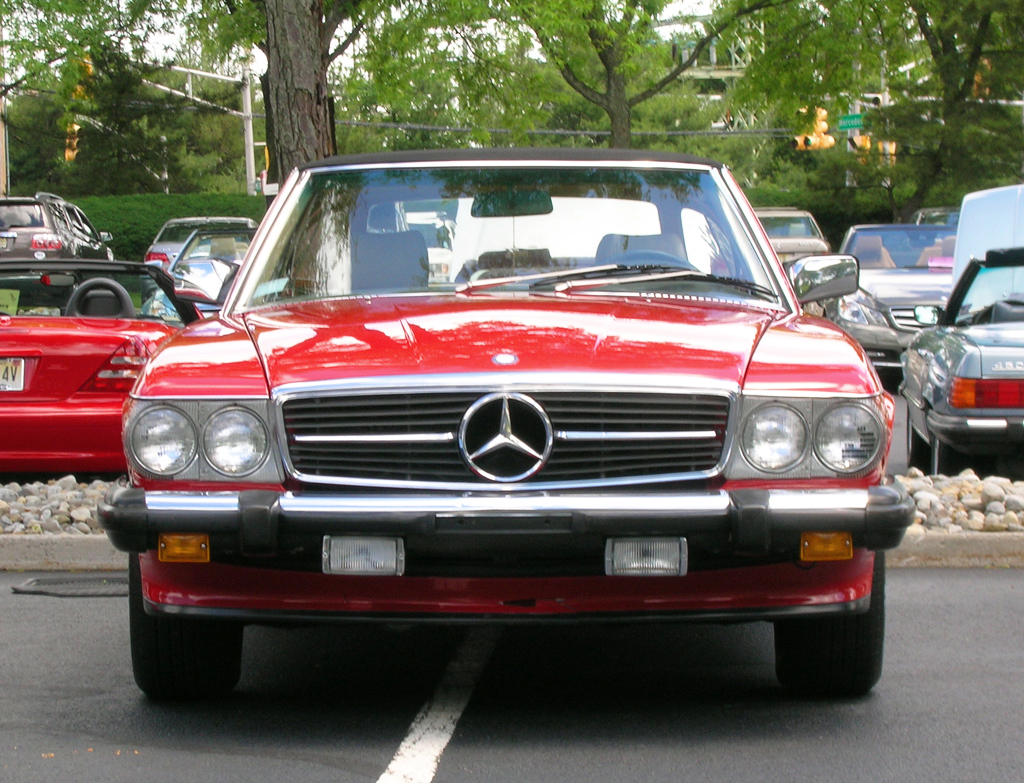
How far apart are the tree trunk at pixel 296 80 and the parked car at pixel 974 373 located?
4948mm

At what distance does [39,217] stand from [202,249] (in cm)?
309

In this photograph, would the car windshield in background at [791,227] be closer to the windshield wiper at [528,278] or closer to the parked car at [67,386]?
the parked car at [67,386]

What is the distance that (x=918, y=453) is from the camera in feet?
33.7

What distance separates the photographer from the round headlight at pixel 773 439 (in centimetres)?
420

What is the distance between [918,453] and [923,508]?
105 inches

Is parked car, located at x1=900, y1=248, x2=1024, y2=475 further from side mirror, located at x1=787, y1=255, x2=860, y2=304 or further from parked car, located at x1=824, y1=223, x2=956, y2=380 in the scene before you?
side mirror, located at x1=787, y1=255, x2=860, y2=304

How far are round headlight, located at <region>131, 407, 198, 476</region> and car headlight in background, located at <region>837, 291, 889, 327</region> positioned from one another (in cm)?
1205

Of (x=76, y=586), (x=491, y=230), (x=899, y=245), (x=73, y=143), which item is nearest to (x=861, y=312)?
(x=899, y=245)

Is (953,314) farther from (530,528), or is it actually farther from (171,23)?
(171,23)

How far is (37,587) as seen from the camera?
22.2ft

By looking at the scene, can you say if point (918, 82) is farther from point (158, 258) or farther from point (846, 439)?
point (846, 439)

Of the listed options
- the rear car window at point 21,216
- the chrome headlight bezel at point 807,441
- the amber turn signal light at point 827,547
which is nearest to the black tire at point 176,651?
the chrome headlight bezel at point 807,441

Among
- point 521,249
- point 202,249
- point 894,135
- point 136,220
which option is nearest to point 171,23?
point 202,249

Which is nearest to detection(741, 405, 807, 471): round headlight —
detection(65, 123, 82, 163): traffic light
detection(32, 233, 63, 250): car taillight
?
detection(32, 233, 63, 250): car taillight
